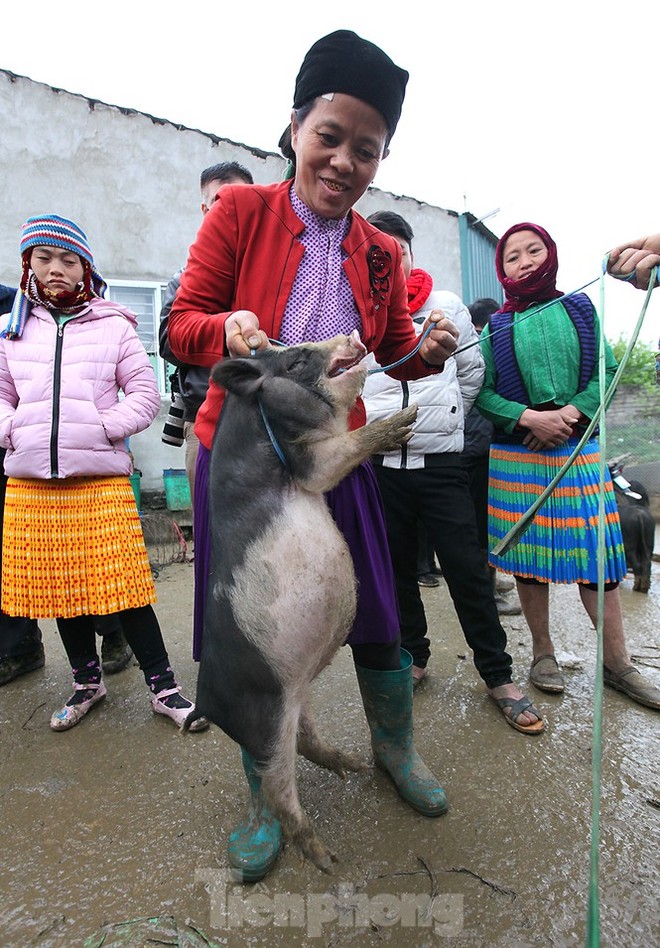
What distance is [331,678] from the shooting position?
3.04 meters

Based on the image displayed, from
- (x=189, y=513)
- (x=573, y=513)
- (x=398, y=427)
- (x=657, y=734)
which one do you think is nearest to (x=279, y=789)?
(x=398, y=427)

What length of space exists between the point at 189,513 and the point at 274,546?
595 centimetres

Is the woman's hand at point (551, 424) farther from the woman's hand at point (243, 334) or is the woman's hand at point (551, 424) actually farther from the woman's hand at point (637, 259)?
the woman's hand at point (243, 334)

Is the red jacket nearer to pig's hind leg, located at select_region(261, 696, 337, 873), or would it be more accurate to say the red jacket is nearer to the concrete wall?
pig's hind leg, located at select_region(261, 696, 337, 873)

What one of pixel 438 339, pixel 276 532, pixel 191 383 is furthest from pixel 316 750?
pixel 191 383

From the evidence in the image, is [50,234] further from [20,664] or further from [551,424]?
[551,424]

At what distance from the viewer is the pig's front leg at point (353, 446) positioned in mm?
1551

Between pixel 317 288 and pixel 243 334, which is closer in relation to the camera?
pixel 243 334

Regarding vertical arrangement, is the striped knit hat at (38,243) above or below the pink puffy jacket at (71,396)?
above

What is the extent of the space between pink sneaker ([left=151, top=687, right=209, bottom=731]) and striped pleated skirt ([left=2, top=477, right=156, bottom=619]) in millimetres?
451

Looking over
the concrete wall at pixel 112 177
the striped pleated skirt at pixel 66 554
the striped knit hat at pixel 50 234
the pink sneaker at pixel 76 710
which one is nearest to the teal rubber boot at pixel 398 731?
the striped pleated skirt at pixel 66 554

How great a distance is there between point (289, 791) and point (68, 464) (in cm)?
168

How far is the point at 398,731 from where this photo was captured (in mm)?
2059

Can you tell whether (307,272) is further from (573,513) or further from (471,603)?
(573,513)
